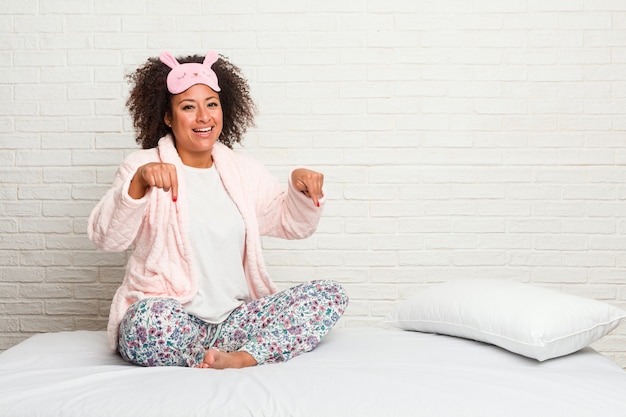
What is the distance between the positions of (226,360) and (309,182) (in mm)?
651

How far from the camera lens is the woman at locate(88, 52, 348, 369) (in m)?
2.33

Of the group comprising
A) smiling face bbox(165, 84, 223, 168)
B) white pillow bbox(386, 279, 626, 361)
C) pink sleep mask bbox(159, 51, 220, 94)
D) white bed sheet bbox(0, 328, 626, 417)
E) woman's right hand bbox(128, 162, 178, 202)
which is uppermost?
pink sleep mask bbox(159, 51, 220, 94)

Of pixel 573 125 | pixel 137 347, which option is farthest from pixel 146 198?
pixel 573 125

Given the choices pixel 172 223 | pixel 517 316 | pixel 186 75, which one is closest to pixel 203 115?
pixel 186 75

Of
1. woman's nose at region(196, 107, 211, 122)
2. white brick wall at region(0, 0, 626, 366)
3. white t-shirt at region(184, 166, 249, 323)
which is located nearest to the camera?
white t-shirt at region(184, 166, 249, 323)

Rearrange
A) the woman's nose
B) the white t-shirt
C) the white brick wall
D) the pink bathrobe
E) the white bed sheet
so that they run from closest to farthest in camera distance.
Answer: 1. the white bed sheet
2. the pink bathrobe
3. the white t-shirt
4. the woman's nose
5. the white brick wall

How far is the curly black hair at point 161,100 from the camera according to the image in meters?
2.83

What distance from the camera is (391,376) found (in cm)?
207

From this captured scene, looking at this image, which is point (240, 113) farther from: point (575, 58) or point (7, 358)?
point (575, 58)

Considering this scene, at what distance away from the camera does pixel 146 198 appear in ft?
7.86

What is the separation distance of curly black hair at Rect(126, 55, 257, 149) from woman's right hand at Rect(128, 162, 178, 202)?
505 mm

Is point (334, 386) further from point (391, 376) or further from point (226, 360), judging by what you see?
point (226, 360)

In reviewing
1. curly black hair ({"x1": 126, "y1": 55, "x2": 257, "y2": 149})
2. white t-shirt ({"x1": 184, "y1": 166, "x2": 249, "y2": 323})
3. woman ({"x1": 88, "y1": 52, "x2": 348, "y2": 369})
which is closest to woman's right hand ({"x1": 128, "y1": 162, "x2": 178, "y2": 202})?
woman ({"x1": 88, "y1": 52, "x2": 348, "y2": 369})

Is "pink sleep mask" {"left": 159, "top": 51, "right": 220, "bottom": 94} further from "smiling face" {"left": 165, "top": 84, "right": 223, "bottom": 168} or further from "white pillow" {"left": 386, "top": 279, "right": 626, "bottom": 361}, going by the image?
"white pillow" {"left": 386, "top": 279, "right": 626, "bottom": 361}
